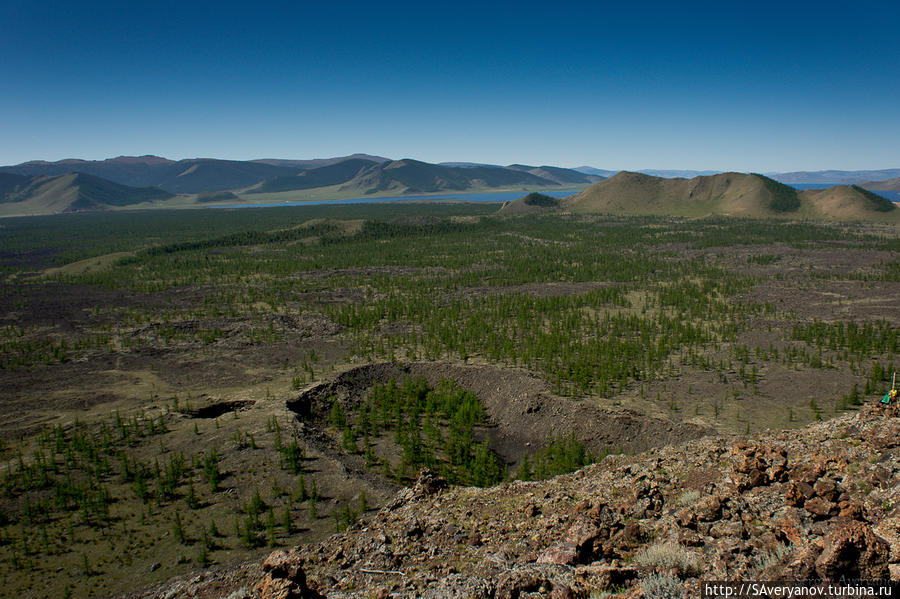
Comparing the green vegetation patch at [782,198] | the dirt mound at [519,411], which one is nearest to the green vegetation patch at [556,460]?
the dirt mound at [519,411]

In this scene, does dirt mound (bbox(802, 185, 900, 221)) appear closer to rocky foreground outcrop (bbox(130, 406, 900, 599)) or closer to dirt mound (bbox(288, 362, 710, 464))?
dirt mound (bbox(288, 362, 710, 464))

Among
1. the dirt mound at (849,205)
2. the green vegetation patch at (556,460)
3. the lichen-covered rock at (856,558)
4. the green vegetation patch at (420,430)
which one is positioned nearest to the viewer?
the lichen-covered rock at (856,558)

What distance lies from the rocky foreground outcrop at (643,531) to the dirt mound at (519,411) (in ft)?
16.2

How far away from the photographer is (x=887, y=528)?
5.83m

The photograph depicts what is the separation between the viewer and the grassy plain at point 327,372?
12719 millimetres

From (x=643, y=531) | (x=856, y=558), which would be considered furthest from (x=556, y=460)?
(x=856, y=558)

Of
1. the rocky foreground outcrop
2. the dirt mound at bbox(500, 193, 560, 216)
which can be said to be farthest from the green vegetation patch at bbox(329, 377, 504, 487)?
the dirt mound at bbox(500, 193, 560, 216)

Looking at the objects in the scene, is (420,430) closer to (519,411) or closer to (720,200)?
(519,411)

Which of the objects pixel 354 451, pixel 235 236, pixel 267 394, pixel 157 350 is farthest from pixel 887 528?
pixel 235 236

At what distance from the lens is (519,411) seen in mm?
18984

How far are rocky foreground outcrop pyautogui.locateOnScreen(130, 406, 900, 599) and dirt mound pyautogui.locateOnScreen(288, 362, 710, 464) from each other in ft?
16.2

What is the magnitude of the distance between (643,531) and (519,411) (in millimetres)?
11356

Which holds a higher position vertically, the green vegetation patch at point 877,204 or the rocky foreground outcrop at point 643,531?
the green vegetation patch at point 877,204

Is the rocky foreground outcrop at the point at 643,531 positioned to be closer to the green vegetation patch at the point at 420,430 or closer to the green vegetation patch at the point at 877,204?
the green vegetation patch at the point at 420,430
